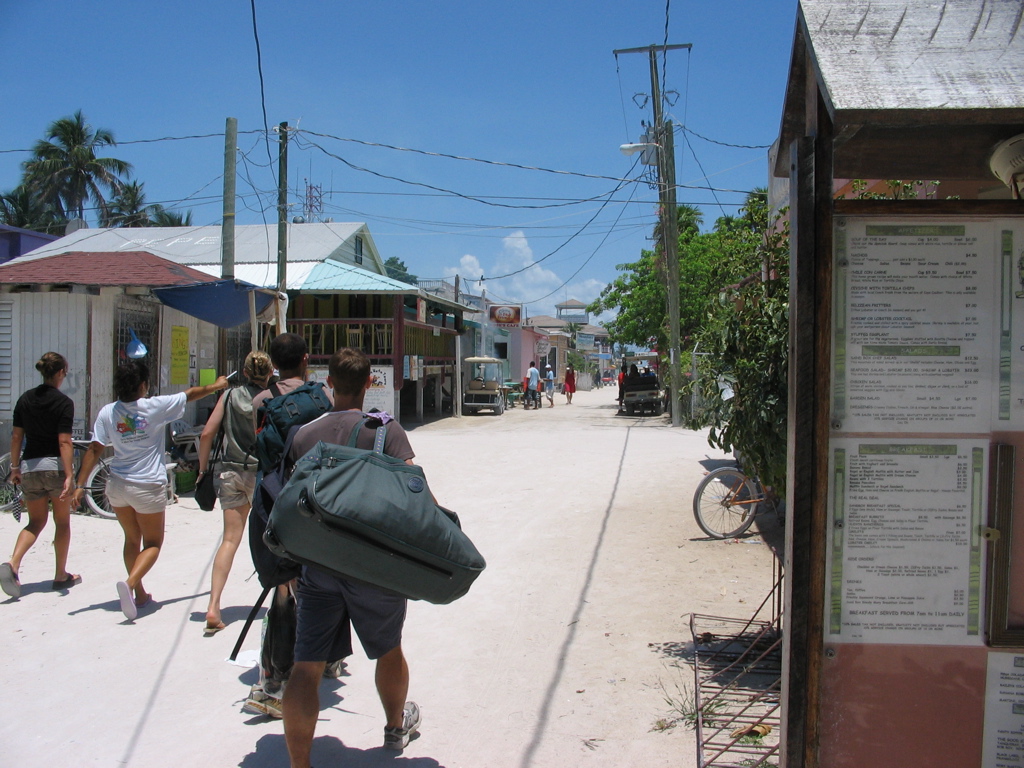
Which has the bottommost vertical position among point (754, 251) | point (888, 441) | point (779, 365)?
point (888, 441)

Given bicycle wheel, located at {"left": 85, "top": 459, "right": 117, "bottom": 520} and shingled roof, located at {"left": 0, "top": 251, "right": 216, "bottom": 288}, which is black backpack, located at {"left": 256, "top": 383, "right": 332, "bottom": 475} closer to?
bicycle wheel, located at {"left": 85, "top": 459, "right": 117, "bottom": 520}

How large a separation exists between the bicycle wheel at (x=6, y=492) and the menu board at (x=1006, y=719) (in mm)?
8678

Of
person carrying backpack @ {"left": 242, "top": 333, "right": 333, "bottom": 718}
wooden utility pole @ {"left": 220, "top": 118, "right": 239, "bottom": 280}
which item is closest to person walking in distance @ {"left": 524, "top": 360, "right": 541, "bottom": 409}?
wooden utility pole @ {"left": 220, "top": 118, "right": 239, "bottom": 280}

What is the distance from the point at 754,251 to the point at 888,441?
6.91 feet

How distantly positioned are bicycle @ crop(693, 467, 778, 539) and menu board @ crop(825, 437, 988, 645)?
484 centimetres

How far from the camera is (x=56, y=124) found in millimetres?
43688

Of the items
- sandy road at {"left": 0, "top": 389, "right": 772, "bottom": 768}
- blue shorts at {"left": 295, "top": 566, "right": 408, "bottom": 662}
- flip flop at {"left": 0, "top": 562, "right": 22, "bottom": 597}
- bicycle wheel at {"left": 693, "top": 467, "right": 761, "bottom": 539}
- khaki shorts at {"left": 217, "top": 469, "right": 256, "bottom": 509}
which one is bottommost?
sandy road at {"left": 0, "top": 389, "right": 772, "bottom": 768}

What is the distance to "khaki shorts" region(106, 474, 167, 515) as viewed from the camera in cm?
509

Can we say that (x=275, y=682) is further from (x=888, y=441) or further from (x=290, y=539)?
(x=888, y=441)

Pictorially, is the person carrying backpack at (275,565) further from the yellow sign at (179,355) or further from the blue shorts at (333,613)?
the yellow sign at (179,355)

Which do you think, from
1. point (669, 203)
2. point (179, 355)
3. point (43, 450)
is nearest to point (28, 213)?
point (669, 203)

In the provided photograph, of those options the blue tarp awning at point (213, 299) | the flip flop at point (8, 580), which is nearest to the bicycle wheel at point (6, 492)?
the blue tarp awning at point (213, 299)

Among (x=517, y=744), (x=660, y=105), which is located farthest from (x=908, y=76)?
(x=660, y=105)

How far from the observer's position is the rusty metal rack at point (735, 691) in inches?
134
